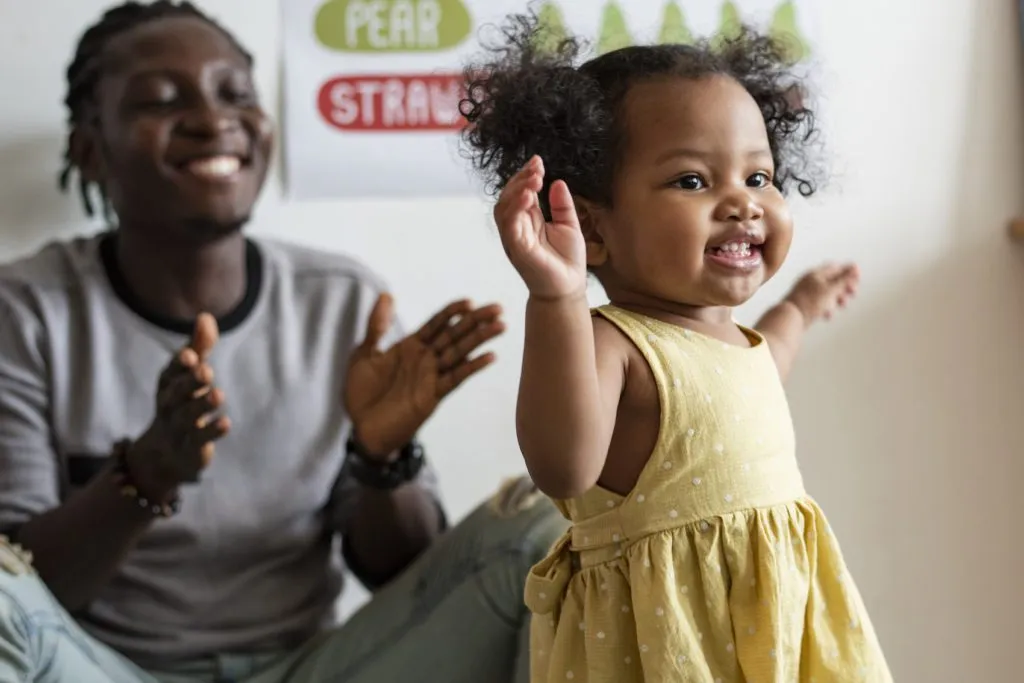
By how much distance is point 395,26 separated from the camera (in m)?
1.51

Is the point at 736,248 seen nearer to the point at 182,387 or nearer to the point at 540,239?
the point at 540,239

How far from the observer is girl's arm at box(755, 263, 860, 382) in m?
1.02

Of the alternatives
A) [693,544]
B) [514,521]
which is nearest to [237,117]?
[514,521]

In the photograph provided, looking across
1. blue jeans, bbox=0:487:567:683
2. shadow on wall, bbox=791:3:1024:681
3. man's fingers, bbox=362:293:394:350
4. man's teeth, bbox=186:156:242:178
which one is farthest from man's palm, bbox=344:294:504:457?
shadow on wall, bbox=791:3:1024:681

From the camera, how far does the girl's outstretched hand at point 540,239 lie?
69cm

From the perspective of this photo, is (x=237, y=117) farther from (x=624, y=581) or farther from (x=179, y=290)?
(x=624, y=581)

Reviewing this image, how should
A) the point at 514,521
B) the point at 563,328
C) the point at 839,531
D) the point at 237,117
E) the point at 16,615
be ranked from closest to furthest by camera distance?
1. the point at 563,328
2. the point at 16,615
3. the point at 514,521
4. the point at 237,117
5. the point at 839,531

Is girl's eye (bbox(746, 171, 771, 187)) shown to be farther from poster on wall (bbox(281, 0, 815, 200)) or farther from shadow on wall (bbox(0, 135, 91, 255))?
shadow on wall (bbox(0, 135, 91, 255))

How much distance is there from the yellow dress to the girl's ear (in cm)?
4

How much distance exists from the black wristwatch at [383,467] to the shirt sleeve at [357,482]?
2 cm

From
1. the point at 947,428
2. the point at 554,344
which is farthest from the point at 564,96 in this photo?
the point at 947,428

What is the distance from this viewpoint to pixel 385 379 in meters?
1.21

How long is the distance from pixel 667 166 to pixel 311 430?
0.67 m

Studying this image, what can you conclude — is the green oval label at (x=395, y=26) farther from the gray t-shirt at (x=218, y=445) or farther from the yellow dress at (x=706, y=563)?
the yellow dress at (x=706, y=563)
